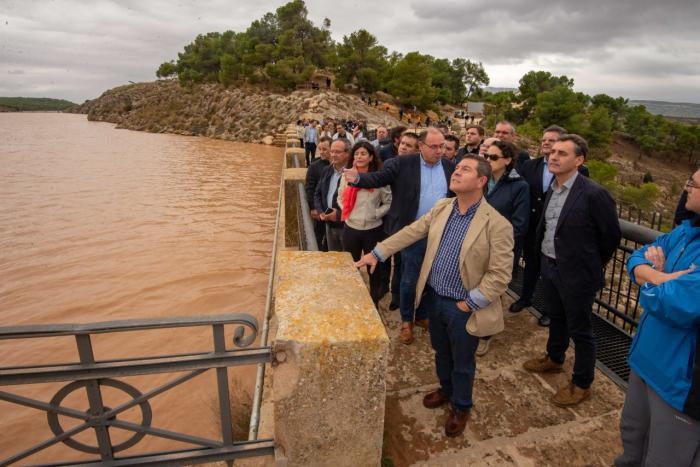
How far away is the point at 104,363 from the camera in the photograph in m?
1.67

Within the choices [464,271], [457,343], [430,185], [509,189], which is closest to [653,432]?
[457,343]

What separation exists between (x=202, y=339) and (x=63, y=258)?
5.46 meters

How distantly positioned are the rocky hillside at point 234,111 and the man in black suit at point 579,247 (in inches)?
1277

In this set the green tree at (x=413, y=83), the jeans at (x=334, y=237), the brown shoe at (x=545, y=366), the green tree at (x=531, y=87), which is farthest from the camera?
the green tree at (x=531, y=87)

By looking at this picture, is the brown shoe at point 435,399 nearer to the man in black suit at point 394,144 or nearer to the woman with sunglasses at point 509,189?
the woman with sunglasses at point 509,189

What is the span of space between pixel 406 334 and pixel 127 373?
8.33ft

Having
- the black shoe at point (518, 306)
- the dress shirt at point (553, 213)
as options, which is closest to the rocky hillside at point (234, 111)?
the black shoe at point (518, 306)

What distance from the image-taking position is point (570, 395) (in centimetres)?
290

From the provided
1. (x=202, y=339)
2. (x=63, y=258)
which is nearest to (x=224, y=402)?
(x=202, y=339)

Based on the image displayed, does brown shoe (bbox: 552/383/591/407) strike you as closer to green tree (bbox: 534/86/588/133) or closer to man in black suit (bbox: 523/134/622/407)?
man in black suit (bbox: 523/134/622/407)

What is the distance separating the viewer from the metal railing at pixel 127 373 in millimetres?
1607

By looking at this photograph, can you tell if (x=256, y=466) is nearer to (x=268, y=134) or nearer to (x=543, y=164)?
(x=543, y=164)

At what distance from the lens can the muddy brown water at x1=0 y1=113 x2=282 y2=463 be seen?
4.51 meters

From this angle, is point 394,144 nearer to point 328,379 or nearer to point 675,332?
point 675,332
